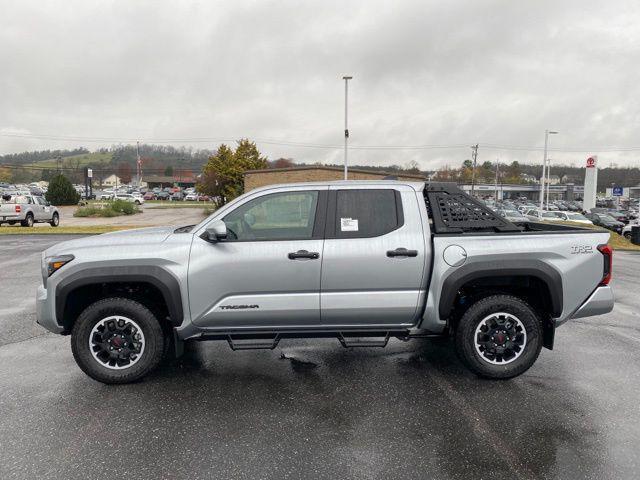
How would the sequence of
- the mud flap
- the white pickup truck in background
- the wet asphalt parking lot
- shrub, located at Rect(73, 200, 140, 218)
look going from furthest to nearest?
shrub, located at Rect(73, 200, 140, 218) → the white pickup truck in background → the mud flap → the wet asphalt parking lot

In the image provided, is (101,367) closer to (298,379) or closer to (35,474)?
(35,474)

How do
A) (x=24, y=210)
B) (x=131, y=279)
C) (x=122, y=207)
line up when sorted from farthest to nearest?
1. (x=122, y=207)
2. (x=24, y=210)
3. (x=131, y=279)

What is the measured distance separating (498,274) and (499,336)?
60cm

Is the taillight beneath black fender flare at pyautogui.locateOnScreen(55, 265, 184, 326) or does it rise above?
above

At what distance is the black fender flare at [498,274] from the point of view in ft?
13.0

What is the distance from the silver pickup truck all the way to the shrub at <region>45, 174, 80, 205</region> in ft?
171

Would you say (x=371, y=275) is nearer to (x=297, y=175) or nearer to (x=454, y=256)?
(x=454, y=256)

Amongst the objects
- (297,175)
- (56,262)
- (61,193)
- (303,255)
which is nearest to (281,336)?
(303,255)

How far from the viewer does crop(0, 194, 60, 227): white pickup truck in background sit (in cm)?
2272

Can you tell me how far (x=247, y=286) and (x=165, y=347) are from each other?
1064 mm

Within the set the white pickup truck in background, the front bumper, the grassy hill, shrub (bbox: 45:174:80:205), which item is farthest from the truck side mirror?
the grassy hill

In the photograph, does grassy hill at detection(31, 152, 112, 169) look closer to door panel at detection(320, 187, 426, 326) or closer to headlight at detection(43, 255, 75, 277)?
headlight at detection(43, 255, 75, 277)

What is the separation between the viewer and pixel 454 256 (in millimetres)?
3994

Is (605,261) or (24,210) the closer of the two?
(605,261)
